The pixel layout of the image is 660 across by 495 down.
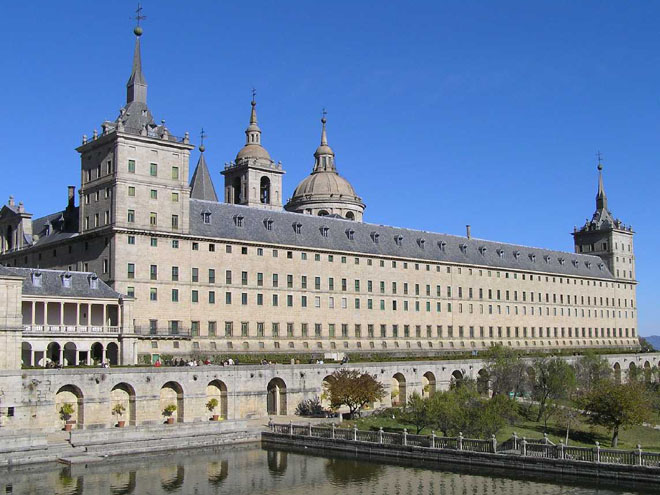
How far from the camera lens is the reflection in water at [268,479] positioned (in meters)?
48.0

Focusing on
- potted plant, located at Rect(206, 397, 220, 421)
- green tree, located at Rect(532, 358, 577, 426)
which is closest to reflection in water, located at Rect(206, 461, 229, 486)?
potted plant, located at Rect(206, 397, 220, 421)

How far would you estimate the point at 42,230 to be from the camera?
90312 millimetres

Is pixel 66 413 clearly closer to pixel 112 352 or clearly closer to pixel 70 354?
pixel 70 354

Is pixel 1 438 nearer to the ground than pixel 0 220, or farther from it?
nearer to the ground

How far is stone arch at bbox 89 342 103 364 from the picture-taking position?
7094cm

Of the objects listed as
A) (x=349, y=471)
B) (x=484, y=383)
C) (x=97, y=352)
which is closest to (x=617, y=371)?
(x=484, y=383)

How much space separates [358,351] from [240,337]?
1593cm

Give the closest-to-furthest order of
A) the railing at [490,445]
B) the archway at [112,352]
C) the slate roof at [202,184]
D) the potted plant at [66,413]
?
the railing at [490,445], the potted plant at [66,413], the archway at [112,352], the slate roof at [202,184]

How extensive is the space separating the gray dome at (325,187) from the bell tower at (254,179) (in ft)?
36.7

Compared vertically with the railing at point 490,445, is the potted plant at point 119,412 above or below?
above

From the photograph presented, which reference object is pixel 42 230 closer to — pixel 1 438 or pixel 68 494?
pixel 1 438

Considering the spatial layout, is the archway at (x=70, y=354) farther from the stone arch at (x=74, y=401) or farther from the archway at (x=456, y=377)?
the archway at (x=456, y=377)

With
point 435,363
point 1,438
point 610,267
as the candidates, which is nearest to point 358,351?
point 435,363

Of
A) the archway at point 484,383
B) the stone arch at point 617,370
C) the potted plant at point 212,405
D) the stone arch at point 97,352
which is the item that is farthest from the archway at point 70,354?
the stone arch at point 617,370
